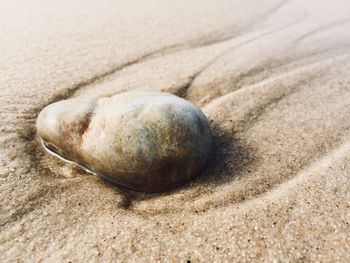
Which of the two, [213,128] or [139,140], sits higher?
[139,140]

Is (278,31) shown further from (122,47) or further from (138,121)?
(138,121)

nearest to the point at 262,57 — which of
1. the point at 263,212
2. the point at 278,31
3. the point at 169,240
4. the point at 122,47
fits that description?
the point at 278,31

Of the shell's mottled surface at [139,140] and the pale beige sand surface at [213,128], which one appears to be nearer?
the pale beige sand surface at [213,128]

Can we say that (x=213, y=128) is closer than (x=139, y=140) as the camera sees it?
No

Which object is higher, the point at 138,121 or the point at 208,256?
the point at 138,121
